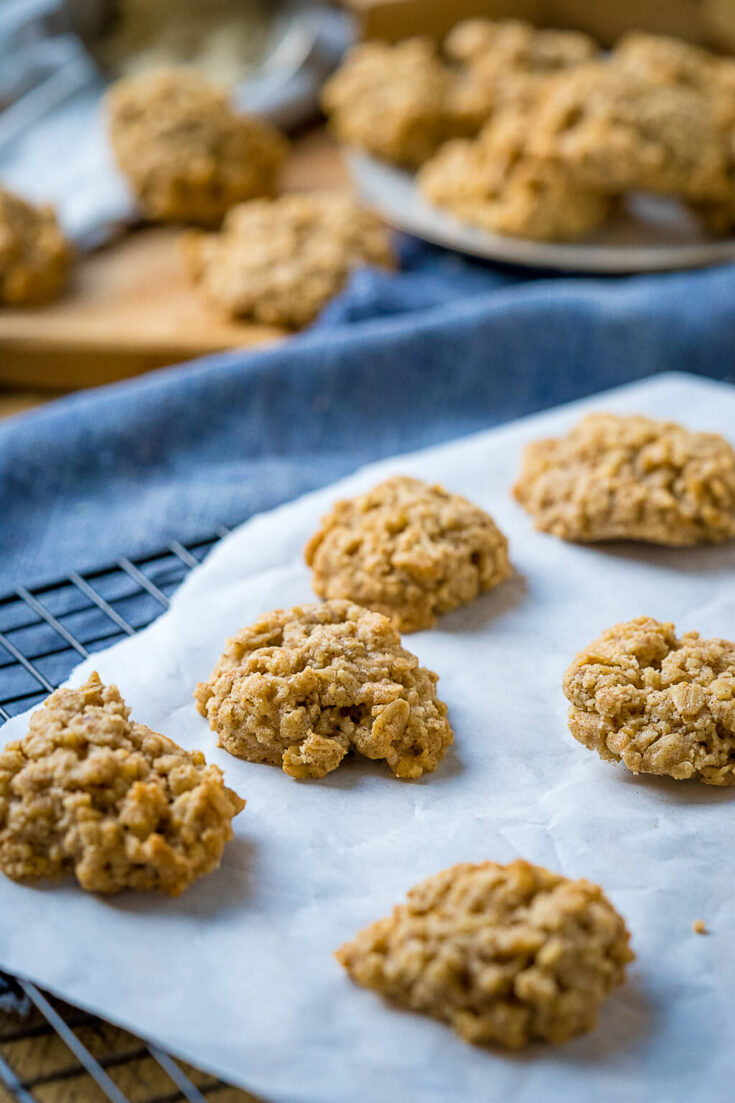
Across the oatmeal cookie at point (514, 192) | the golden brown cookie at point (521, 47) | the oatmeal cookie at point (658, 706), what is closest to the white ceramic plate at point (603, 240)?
the oatmeal cookie at point (514, 192)

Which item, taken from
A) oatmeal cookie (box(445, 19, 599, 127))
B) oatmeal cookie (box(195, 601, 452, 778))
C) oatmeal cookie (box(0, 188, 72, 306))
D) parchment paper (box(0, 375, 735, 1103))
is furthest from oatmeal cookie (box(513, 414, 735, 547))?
oatmeal cookie (box(0, 188, 72, 306))

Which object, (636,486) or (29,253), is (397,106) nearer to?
(29,253)

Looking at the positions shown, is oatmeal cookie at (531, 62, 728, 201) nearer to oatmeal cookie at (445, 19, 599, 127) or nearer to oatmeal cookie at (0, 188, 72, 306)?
oatmeal cookie at (445, 19, 599, 127)

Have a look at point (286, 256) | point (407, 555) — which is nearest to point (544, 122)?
point (286, 256)

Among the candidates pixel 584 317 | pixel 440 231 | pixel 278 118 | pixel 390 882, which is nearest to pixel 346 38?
pixel 278 118

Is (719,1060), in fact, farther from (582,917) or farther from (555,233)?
(555,233)
